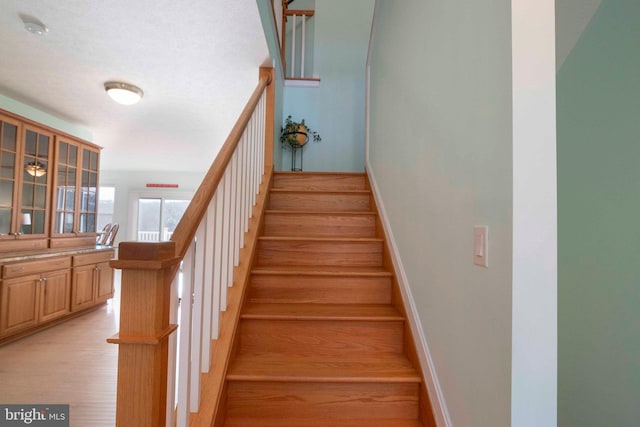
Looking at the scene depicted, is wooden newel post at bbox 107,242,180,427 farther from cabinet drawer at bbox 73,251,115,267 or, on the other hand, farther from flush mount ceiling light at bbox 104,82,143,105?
cabinet drawer at bbox 73,251,115,267

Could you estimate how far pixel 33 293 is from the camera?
3100 millimetres

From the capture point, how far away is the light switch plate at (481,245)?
91 cm

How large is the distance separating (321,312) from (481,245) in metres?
1.00

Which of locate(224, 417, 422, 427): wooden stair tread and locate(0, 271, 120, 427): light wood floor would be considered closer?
locate(224, 417, 422, 427): wooden stair tread

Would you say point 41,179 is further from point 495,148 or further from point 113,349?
point 495,148

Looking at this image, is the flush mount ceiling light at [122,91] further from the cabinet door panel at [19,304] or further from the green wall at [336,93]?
the cabinet door panel at [19,304]

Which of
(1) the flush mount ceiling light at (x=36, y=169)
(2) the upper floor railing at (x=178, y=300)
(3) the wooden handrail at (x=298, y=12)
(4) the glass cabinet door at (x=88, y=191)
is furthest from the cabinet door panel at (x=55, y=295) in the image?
(3) the wooden handrail at (x=298, y=12)

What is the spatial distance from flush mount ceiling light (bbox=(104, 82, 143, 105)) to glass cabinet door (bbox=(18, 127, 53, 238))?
116cm

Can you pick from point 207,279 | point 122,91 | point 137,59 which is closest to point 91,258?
point 122,91

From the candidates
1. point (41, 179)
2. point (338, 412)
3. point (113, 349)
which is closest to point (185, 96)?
point (41, 179)

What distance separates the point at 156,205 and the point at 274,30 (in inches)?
270

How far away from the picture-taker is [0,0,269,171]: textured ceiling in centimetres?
190

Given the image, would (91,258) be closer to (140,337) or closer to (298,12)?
(140,337)

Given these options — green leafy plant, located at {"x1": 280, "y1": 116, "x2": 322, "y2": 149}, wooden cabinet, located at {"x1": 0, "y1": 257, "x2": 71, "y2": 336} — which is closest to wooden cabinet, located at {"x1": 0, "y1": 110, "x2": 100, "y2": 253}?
wooden cabinet, located at {"x1": 0, "y1": 257, "x2": 71, "y2": 336}
